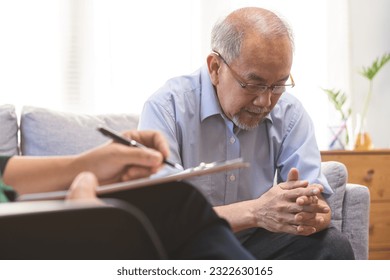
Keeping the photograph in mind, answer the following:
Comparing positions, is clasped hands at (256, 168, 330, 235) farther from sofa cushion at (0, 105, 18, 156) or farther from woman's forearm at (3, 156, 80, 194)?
sofa cushion at (0, 105, 18, 156)

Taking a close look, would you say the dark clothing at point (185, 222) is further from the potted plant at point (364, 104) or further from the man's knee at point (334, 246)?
the potted plant at point (364, 104)

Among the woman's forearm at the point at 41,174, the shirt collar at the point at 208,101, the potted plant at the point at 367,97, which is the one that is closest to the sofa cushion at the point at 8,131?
the shirt collar at the point at 208,101

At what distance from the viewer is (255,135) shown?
6.09 ft

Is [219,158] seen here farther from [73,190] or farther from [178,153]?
[73,190]

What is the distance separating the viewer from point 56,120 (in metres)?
2.28

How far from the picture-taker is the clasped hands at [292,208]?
1.58 metres

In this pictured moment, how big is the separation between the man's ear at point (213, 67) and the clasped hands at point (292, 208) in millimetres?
395

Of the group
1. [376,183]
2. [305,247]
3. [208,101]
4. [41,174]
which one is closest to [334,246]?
[305,247]

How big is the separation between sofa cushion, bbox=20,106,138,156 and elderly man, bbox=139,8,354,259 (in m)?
0.48

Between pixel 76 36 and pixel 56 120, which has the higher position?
pixel 76 36

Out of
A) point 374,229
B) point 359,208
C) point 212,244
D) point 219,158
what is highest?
point 212,244

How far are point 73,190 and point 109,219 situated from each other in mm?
66

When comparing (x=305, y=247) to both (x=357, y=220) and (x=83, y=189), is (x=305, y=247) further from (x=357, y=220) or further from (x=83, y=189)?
(x=83, y=189)
